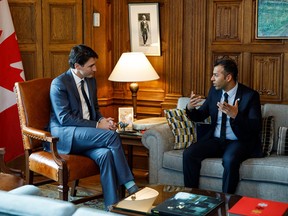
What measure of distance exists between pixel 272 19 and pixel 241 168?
4.79ft

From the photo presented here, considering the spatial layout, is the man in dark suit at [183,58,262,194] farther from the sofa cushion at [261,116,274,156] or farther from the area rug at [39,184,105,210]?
the area rug at [39,184,105,210]

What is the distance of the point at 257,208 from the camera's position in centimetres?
293

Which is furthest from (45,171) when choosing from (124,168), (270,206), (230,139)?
(270,206)

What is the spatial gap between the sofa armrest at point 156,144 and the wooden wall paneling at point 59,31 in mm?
1302

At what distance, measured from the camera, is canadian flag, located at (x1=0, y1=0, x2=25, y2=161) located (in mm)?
4855

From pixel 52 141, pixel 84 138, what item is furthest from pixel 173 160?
pixel 52 141

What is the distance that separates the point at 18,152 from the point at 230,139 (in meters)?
1.96

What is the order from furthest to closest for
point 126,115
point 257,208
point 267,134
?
point 126,115
point 267,134
point 257,208

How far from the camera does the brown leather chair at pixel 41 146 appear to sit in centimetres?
388

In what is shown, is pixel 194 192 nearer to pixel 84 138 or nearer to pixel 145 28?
pixel 84 138

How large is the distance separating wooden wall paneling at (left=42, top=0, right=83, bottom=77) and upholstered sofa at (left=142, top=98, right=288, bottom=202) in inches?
51.1

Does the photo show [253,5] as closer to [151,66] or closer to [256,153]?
[151,66]

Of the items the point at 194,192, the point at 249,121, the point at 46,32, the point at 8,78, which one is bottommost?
the point at 194,192

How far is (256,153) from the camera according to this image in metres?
4.14
